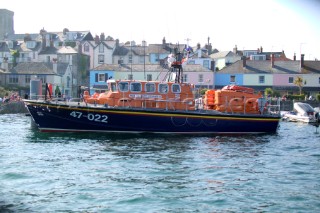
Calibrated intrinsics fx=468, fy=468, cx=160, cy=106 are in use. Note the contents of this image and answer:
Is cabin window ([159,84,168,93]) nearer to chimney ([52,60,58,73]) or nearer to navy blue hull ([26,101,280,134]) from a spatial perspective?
navy blue hull ([26,101,280,134])

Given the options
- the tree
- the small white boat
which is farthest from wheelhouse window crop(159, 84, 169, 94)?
the tree

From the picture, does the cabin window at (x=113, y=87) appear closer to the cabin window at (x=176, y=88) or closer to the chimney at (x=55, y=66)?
the cabin window at (x=176, y=88)

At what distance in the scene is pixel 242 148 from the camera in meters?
23.0

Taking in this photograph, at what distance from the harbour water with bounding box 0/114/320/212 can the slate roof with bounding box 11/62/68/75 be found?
42374mm

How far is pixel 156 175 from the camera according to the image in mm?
16125

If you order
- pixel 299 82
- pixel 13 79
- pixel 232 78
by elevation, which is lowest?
pixel 299 82

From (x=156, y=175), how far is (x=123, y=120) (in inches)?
425

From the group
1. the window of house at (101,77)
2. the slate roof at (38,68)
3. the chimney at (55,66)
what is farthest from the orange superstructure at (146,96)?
the chimney at (55,66)

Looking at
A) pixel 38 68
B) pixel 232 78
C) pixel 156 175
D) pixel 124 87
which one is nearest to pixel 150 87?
pixel 124 87

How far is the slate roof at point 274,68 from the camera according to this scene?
6353 cm

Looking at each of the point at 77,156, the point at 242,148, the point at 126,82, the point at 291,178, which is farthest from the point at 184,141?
the point at 291,178

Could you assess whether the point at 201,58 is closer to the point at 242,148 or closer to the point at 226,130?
the point at 226,130

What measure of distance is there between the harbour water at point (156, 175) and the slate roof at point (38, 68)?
42374 mm

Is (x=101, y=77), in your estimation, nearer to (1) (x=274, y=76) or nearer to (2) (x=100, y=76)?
(2) (x=100, y=76)
